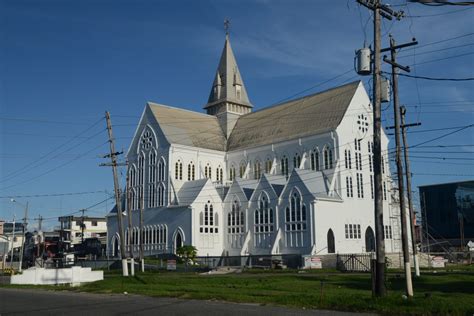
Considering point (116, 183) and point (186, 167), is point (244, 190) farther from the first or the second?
point (116, 183)

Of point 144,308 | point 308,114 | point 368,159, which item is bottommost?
point 144,308

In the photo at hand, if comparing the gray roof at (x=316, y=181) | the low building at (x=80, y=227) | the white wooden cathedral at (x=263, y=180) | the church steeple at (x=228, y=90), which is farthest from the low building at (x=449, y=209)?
the low building at (x=80, y=227)

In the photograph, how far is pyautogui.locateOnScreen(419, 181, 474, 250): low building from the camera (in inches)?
4104

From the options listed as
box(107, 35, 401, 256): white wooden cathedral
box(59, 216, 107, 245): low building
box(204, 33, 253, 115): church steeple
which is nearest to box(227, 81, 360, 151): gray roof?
box(107, 35, 401, 256): white wooden cathedral

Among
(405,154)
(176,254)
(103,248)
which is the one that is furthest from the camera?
(103,248)

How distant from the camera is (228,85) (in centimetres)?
8025

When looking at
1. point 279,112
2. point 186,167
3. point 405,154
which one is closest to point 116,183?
point 405,154

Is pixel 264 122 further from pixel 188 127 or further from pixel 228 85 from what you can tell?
pixel 228 85

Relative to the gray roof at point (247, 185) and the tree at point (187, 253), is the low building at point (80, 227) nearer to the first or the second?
the gray roof at point (247, 185)

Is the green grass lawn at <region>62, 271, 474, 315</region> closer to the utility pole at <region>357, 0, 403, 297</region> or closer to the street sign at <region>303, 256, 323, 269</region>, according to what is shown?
the utility pole at <region>357, 0, 403, 297</region>

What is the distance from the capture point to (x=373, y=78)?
21203mm

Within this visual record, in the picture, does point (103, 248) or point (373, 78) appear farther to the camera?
point (103, 248)

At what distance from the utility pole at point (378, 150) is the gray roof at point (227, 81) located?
57.3 metres

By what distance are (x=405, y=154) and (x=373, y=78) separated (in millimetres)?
15664
